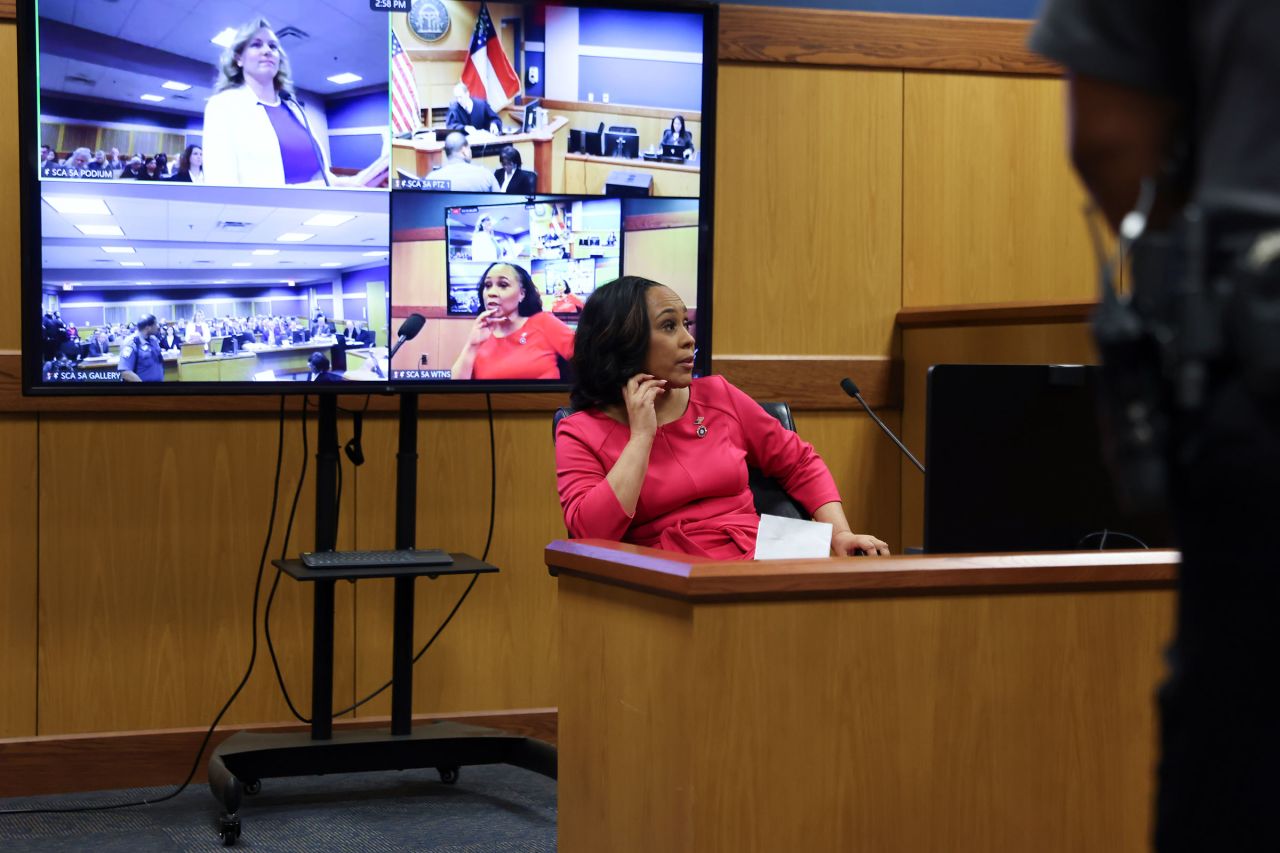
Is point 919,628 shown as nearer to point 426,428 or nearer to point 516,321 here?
point 516,321

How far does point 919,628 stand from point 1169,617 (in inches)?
16.1

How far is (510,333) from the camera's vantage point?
339 cm

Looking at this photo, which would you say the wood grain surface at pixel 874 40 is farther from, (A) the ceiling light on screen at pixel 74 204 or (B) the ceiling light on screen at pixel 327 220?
(A) the ceiling light on screen at pixel 74 204

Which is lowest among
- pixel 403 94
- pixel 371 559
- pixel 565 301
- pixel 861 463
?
pixel 371 559

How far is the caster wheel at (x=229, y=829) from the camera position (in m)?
3.15

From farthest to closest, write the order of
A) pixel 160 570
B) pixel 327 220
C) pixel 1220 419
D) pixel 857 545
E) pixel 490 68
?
1. pixel 160 570
2. pixel 490 68
3. pixel 327 220
4. pixel 857 545
5. pixel 1220 419

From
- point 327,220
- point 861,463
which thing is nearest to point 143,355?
Answer: point 327,220

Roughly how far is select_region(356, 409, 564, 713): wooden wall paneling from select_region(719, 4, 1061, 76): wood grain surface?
1161 mm

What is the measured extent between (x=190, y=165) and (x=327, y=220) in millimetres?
305

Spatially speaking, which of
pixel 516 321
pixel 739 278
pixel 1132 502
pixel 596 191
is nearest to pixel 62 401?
pixel 516 321

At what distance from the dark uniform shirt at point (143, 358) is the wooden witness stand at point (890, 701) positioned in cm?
145

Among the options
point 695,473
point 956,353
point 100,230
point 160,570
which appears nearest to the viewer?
point 695,473

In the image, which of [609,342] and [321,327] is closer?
[609,342]

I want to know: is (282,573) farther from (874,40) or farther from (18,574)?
(874,40)
